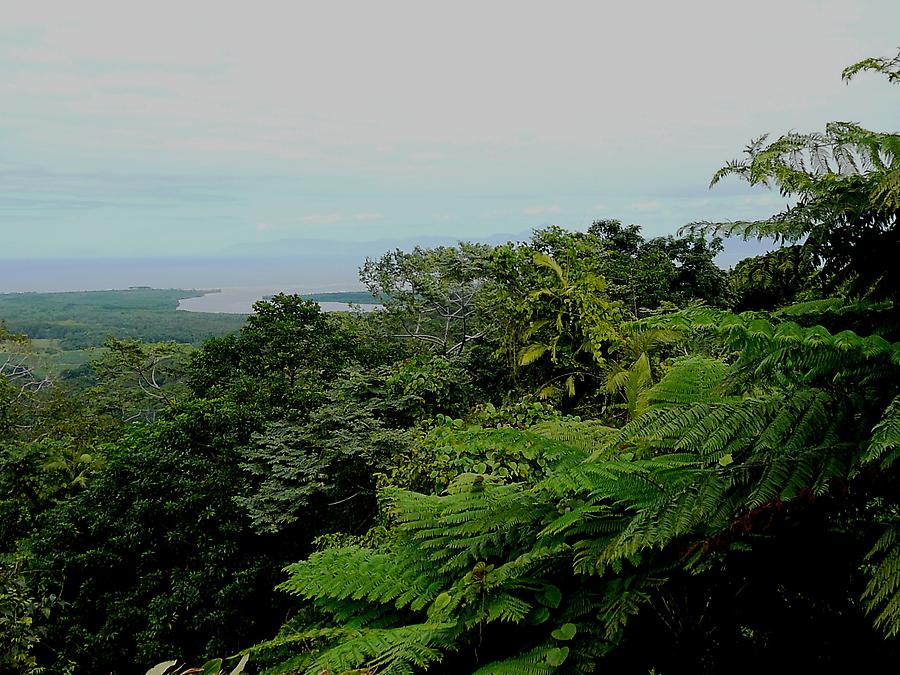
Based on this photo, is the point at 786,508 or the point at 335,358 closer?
the point at 786,508

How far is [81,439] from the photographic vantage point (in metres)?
13.7

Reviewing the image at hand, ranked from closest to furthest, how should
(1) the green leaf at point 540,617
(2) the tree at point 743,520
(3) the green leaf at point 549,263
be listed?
(2) the tree at point 743,520 → (1) the green leaf at point 540,617 → (3) the green leaf at point 549,263

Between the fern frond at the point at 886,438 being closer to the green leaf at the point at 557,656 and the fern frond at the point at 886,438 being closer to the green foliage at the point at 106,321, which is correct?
the green leaf at the point at 557,656

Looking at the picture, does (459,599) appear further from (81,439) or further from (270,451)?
(81,439)

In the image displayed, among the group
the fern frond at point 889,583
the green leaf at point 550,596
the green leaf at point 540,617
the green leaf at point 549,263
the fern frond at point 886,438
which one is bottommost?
the green leaf at point 540,617

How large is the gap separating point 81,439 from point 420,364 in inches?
391

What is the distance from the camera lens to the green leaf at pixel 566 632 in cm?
163

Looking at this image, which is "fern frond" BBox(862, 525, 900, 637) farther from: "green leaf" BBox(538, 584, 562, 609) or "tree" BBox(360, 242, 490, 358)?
"tree" BBox(360, 242, 490, 358)

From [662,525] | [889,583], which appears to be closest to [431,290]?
[662,525]

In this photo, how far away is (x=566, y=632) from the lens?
5.41 ft

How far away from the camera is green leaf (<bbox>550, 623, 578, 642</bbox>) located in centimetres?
163

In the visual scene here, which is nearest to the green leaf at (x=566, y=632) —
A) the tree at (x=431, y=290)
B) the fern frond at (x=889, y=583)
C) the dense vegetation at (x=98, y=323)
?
the fern frond at (x=889, y=583)

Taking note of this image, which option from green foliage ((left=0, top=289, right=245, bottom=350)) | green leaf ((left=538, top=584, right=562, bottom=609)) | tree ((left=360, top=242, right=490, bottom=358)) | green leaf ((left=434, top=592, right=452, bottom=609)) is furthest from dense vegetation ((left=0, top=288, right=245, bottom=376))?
green leaf ((left=538, top=584, right=562, bottom=609))

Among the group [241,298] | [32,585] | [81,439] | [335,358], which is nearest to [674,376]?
[32,585]
